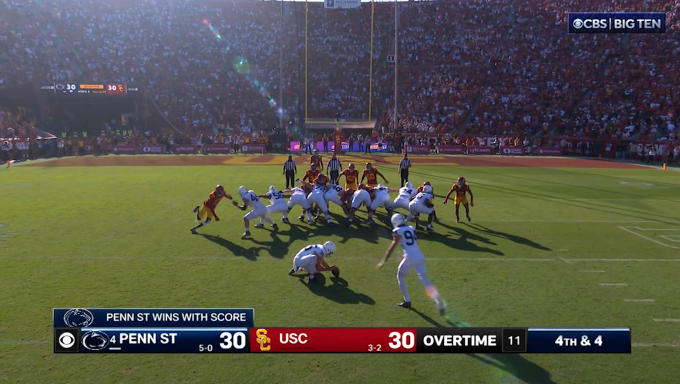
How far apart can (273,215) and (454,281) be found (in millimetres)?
7648

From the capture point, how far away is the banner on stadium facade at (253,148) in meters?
39.4

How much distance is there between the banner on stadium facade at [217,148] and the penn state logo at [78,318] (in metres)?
Result: 32.8

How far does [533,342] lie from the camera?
6.38m

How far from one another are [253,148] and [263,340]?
34.1 m

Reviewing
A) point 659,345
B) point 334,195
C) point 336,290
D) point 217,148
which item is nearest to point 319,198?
point 334,195

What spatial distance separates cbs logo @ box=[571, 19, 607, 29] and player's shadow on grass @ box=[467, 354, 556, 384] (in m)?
34.6

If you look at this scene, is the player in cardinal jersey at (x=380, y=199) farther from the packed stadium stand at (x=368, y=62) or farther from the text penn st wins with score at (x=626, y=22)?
the text penn st wins with score at (x=626, y=22)

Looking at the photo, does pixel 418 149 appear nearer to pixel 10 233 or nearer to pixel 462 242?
pixel 462 242

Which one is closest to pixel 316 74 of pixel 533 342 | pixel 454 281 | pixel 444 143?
pixel 444 143

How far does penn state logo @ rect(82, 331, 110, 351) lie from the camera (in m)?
6.28

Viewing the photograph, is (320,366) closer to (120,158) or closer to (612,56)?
(120,158)

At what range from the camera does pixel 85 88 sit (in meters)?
38.4

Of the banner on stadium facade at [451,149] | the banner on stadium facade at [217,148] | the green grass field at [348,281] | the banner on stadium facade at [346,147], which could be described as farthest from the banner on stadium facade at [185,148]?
the green grass field at [348,281]
